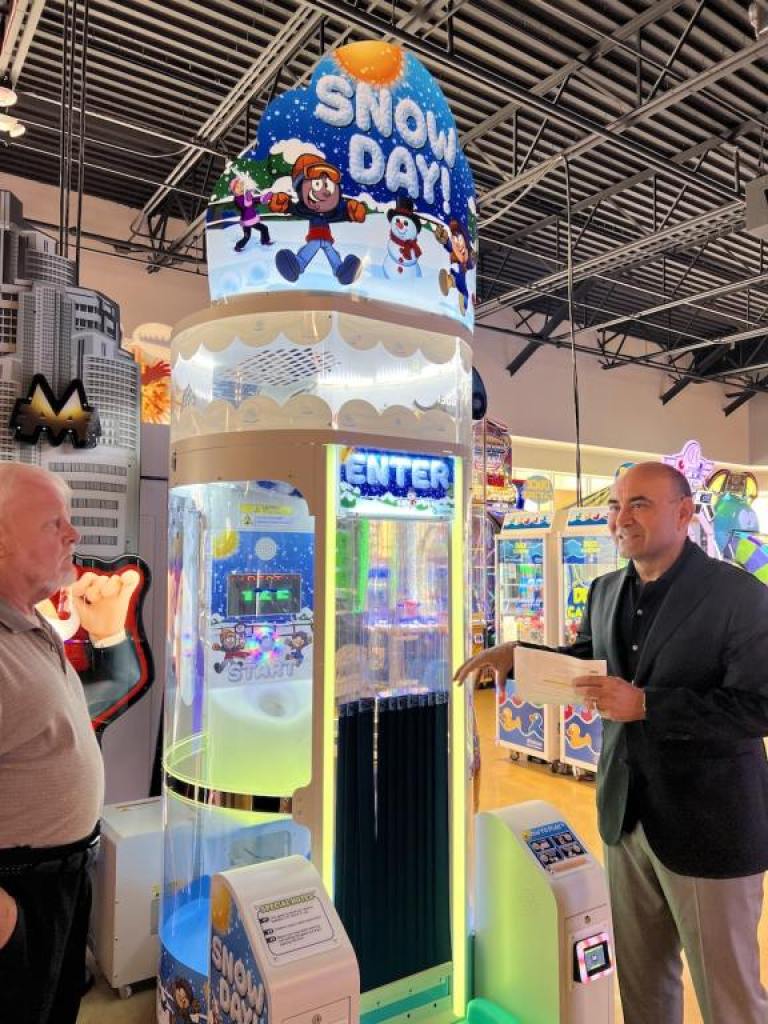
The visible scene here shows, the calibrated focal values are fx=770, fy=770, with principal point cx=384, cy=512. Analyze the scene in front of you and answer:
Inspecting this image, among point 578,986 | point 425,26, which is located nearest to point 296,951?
point 578,986

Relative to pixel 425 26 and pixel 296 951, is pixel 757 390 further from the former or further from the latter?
pixel 296 951

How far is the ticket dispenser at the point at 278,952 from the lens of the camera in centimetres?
170

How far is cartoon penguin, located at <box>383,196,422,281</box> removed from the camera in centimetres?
233

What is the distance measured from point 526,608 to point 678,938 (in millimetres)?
4837

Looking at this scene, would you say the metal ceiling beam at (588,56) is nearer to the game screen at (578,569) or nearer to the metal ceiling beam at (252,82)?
the metal ceiling beam at (252,82)

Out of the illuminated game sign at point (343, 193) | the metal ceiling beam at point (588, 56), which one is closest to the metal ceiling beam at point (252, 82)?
the metal ceiling beam at point (588, 56)

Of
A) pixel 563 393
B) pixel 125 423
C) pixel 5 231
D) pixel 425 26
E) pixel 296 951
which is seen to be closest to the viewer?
pixel 296 951

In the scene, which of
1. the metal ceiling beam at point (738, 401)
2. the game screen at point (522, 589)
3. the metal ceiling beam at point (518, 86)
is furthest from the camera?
the metal ceiling beam at point (738, 401)

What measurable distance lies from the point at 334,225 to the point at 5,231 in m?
1.75

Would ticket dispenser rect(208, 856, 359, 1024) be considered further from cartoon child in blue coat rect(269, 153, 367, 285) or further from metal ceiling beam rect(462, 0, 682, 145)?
metal ceiling beam rect(462, 0, 682, 145)

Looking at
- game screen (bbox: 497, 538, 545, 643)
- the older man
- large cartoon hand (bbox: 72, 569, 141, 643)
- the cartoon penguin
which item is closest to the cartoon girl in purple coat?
the cartoon penguin

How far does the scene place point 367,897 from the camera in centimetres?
225

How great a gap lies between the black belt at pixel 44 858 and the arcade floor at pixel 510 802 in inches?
56.3

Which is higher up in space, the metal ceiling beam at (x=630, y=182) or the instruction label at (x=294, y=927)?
the metal ceiling beam at (x=630, y=182)
